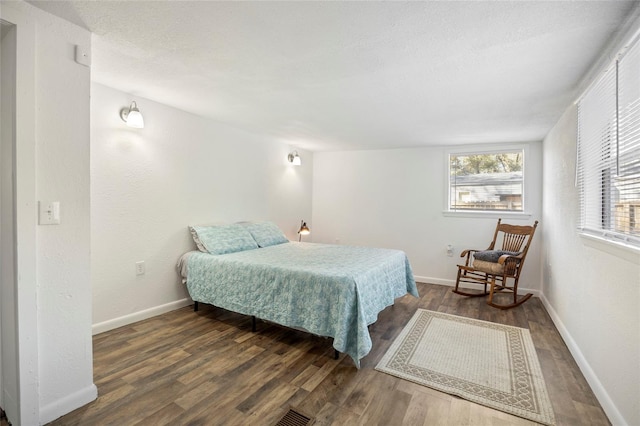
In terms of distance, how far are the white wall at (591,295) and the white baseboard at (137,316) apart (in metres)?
3.58

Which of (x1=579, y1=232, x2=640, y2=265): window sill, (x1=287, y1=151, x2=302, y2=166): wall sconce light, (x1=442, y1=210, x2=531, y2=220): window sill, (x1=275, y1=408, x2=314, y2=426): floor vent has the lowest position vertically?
(x1=275, y1=408, x2=314, y2=426): floor vent

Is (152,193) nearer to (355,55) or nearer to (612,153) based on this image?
(355,55)

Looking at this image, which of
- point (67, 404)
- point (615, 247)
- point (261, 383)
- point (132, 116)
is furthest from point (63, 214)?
point (615, 247)

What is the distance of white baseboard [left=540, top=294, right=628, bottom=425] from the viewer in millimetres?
1648

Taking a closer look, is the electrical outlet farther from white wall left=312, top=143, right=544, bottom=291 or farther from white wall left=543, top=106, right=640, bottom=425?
white wall left=543, top=106, right=640, bottom=425

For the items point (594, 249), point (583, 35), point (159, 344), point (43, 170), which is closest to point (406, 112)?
point (583, 35)

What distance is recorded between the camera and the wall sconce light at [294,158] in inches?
194

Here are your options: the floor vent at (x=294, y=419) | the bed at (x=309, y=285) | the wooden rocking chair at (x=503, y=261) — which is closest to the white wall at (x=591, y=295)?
the wooden rocking chair at (x=503, y=261)

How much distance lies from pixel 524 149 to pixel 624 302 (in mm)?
3239

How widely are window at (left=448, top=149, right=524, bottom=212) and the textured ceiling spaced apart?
3.61ft

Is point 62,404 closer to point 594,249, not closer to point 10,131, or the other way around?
point 10,131

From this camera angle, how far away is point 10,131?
1.56 m

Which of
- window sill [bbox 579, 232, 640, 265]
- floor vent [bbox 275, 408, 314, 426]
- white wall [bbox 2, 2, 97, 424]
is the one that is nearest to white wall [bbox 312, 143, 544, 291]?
window sill [bbox 579, 232, 640, 265]

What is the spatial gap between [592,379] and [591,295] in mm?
534
